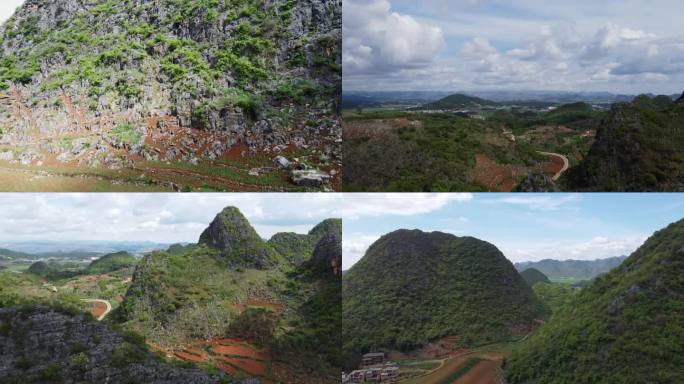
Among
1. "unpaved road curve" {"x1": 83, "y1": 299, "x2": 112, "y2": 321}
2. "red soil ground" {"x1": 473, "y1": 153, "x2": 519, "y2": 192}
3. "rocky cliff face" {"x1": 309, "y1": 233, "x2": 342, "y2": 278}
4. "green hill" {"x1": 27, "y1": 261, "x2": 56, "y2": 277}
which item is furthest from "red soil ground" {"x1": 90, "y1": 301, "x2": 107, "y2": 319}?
"red soil ground" {"x1": 473, "y1": 153, "x2": 519, "y2": 192}

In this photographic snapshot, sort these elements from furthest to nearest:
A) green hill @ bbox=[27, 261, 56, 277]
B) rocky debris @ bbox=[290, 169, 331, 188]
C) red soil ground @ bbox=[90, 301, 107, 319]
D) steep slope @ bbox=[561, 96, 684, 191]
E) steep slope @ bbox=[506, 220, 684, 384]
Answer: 1. steep slope @ bbox=[561, 96, 684, 191]
2. rocky debris @ bbox=[290, 169, 331, 188]
3. green hill @ bbox=[27, 261, 56, 277]
4. steep slope @ bbox=[506, 220, 684, 384]
5. red soil ground @ bbox=[90, 301, 107, 319]

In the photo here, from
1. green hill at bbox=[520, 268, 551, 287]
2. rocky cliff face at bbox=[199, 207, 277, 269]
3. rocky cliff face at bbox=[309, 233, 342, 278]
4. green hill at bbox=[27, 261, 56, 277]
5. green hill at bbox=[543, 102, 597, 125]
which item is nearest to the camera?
green hill at bbox=[27, 261, 56, 277]

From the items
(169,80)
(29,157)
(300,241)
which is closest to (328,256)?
(300,241)

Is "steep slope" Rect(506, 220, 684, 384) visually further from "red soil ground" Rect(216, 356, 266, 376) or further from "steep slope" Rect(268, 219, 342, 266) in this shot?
"red soil ground" Rect(216, 356, 266, 376)

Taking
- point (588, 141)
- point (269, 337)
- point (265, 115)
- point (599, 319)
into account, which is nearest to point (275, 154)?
point (265, 115)

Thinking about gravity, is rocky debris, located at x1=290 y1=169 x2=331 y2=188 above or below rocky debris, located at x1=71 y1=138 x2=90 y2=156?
below

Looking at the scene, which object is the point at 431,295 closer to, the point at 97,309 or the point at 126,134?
the point at 97,309

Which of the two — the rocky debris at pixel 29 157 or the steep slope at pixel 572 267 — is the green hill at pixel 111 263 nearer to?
the rocky debris at pixel 29 157
